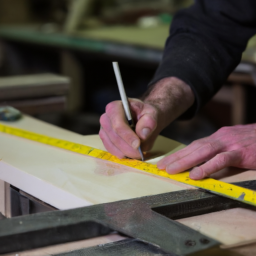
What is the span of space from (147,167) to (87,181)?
0.18 meters

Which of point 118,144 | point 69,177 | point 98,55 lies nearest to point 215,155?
point 118,144

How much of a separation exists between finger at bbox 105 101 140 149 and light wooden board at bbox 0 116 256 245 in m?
0.07

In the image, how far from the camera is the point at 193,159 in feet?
3.41

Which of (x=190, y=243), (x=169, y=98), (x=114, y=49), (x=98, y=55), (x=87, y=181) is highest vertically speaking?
(x=98, y=55)

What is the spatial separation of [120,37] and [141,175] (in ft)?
7.78

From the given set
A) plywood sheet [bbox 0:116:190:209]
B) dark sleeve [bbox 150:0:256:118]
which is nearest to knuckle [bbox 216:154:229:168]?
plywood sheet [bbox 0:116:190:209]

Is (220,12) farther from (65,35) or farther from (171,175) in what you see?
(65,35)

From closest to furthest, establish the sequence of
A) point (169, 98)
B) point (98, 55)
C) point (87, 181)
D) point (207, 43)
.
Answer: point (87, 181) < point (169, 98) < point (207, 43) < point (98, 55)

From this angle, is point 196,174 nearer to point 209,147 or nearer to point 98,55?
point 209,147

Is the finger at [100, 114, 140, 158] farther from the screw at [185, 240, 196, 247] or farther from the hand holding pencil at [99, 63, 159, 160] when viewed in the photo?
the screw at [185, 240, 196, 247]

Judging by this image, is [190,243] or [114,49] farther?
[114,49]

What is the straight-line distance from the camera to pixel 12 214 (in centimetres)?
105

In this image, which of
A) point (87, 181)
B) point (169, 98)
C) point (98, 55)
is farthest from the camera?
point (98, 55)

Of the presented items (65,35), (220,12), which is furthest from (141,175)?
(65,35)
